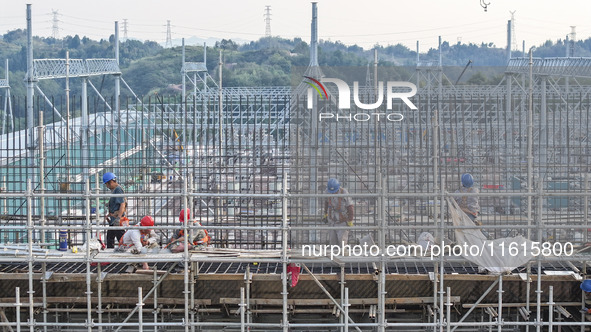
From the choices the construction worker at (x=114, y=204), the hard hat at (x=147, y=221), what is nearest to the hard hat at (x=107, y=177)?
the construction worker at (x=114, y=204)

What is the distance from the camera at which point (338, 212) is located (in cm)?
1241

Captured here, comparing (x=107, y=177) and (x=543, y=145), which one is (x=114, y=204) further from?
(x=543, y=145)

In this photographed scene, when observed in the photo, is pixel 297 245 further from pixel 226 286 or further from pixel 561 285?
pixel 561 285

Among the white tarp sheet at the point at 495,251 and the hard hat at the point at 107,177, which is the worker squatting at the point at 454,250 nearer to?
the white tarp sheet at the point at 495,251

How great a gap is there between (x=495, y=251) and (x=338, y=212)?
8.16ft

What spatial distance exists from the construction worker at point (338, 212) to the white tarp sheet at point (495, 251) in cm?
171

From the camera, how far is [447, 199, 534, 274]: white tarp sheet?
1149cm

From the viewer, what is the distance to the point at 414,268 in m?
12.8

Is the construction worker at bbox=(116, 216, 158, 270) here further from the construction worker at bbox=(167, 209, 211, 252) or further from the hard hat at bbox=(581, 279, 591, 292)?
the hard hat at bbox=(581, 279, 591, 292)

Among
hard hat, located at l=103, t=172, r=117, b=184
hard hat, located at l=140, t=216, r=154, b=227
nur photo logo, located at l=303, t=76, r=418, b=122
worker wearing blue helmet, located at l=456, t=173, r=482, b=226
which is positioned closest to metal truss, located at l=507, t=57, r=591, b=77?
Answer: nur photo logo, located at l=303, t=76, r=418, b=122

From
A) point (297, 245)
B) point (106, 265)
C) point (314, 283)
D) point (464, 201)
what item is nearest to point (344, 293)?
point (314, 283)

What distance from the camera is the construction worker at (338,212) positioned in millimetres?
12320

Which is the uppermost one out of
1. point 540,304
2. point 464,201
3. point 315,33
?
point 315,33

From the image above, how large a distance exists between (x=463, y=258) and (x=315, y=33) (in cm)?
1107
